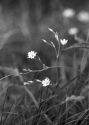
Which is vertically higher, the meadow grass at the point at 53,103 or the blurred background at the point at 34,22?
the blurred background at the point at 34,22

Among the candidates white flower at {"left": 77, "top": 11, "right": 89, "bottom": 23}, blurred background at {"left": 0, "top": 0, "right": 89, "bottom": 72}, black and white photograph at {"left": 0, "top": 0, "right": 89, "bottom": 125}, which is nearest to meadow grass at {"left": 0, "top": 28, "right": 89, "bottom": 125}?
black and white photograph at {"left": 0, "top": 0, "right": 89, "bottom": 125}

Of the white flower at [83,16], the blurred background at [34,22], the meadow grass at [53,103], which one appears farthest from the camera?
the white flower at [83,16]

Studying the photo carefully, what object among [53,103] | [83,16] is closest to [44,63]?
[53,103]

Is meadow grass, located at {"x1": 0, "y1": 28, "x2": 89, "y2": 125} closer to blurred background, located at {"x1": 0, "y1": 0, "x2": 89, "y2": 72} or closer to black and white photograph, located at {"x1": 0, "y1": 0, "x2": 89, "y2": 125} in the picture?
black and white photograph, located at {"x1": 0, "y1": 0, "x2": 89, "y2": 125}

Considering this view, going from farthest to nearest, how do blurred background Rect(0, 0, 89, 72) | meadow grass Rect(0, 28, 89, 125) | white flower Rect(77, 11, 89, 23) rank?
white flower Rect(77, 11, 89, 23) < blurred background Rect(0, 0, 89, 72) < meadow grass Rect(0, 28, 89, 125)

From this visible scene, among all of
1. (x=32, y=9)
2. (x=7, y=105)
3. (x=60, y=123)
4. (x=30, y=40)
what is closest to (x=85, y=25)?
(x=32, y=9)

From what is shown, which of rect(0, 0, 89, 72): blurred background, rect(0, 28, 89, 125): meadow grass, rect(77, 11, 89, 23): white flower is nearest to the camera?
rect(0, 28, 89, 125): meadow grass

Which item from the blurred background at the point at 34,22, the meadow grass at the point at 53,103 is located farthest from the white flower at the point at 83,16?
the meadow grass at the point at 53,103

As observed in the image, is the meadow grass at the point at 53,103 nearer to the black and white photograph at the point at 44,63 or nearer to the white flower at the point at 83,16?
the black and white photograph at the point at 44,63
